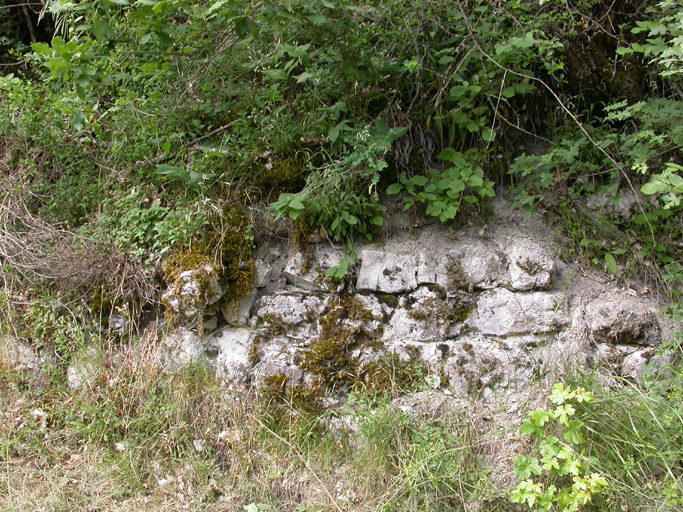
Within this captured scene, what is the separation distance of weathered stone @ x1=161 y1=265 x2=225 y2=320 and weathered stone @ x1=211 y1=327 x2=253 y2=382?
233 mm

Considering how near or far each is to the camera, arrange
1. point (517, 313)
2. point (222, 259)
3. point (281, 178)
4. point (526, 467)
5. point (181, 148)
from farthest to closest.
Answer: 1. point (181, 148)
2. point (281, 178)
3. point (222, 259)
4. point (517, 313)
5. point (526, 467)

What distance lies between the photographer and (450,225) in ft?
11.5

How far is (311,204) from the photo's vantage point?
10.9 ft

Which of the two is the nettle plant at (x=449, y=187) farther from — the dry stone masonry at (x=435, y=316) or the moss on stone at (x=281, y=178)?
the moss on stone at (x=281, y=178)

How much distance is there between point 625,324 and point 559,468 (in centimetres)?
113

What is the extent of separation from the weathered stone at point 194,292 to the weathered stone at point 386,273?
95cm

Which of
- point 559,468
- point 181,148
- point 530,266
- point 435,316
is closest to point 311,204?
point 435,316

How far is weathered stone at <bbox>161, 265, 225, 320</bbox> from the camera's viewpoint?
332 cm

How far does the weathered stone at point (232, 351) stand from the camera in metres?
3.29

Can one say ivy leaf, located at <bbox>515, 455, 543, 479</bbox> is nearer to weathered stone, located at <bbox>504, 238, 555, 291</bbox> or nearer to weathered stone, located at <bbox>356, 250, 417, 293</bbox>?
weathered stone, located at <bbox>504, 238, 555, 291</bbox>

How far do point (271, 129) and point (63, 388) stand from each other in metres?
2.22

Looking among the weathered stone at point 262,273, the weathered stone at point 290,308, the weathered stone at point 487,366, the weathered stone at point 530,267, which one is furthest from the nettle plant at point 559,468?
the weathered stone at point 262,273

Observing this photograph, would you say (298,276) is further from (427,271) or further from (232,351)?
(427,271)

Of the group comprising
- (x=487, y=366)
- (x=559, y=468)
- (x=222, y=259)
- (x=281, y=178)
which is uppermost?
(x=281, y=178)
